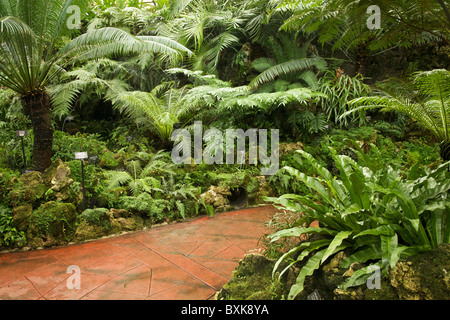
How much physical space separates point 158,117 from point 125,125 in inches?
58.5

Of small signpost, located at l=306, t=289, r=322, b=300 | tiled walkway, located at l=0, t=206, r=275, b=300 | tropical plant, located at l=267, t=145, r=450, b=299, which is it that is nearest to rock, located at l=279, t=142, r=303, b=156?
tiled walkway, located at l=0, t=206, r=275, b=300

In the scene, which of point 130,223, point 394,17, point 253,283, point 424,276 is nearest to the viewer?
point 424,276

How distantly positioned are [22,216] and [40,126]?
125cm

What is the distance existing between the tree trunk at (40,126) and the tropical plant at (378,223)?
11.0 ft

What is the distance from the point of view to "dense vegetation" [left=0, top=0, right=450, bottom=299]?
2.12m

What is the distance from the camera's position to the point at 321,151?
17.3 feet

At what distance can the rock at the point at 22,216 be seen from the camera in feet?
11.0

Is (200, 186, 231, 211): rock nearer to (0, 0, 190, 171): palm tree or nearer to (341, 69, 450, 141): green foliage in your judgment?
(0, 0, 190, 171): palm tree

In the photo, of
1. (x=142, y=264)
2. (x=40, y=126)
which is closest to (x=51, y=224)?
(x=142, y=264)
